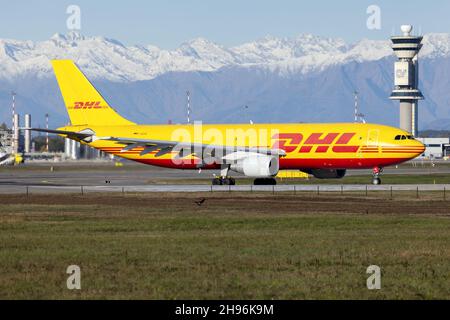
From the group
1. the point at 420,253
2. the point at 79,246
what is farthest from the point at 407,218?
the point at 79,246

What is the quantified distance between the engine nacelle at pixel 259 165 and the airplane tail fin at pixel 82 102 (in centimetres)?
1473

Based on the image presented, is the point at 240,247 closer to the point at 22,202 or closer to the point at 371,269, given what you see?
the point at 371,269

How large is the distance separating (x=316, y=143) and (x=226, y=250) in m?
43.0

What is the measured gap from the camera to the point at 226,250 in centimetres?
3322

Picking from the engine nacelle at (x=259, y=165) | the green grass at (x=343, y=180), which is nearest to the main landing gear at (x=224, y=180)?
the engine nacelle at (x=259, y=165)

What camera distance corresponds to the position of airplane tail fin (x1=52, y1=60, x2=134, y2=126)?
8606cm

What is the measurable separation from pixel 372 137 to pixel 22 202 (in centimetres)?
2823

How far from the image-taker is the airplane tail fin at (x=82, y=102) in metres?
86.1

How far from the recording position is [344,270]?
28547 mm

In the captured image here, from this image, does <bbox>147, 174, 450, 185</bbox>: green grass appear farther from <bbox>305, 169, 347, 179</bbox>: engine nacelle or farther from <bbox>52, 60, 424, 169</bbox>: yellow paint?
<bbox>52, 60, 424, 169</bbox>: yellow paint

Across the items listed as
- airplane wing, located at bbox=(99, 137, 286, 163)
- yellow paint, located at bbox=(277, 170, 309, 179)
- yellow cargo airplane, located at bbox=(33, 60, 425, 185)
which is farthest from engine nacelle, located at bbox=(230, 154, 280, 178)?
yellow paint, located at bbox=(277, 170, 309, 179)

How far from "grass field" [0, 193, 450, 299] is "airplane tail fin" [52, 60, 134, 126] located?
3026 cm

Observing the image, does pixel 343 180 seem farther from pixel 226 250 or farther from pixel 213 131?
pixel 226 250
